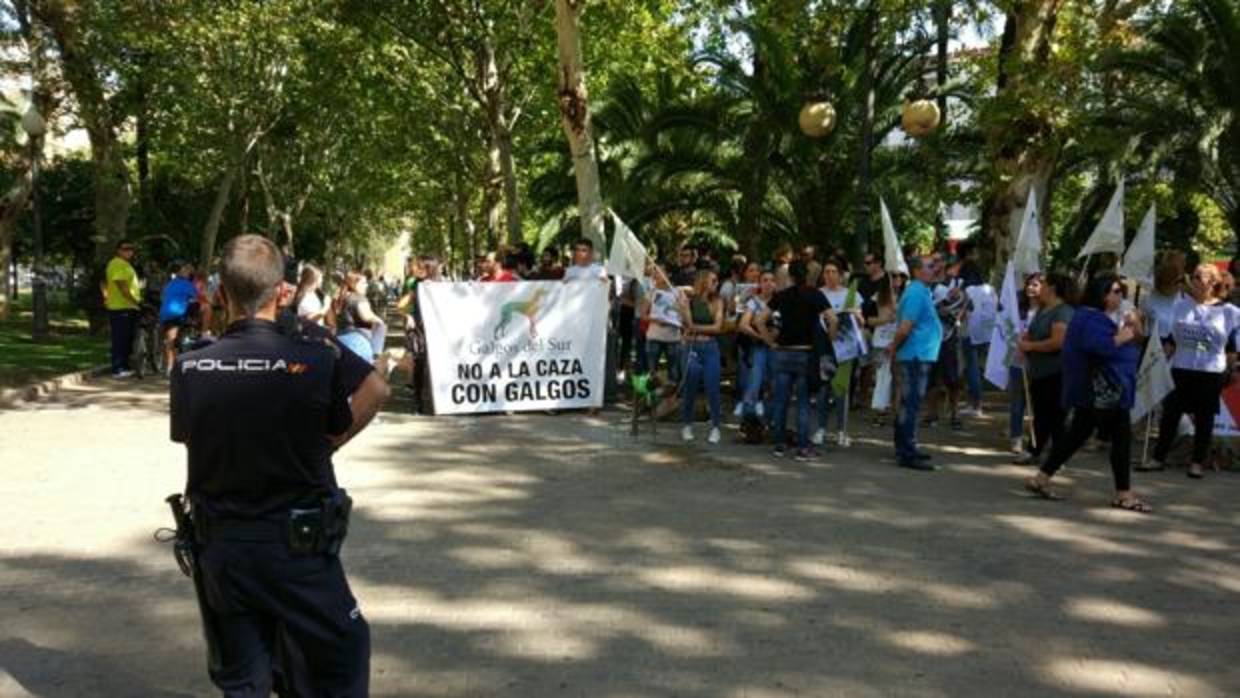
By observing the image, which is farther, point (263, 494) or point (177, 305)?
point (177, 305)

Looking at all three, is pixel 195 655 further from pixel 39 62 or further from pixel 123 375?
pixel 39 62

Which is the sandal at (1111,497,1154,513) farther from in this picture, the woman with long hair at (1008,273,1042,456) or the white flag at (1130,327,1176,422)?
the woman with long hair at (1008,273,1042,456)

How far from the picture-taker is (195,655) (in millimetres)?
4695

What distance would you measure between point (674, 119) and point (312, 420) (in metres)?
18.6

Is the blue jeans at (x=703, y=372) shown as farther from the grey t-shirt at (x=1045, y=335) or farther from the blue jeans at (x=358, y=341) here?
the blue jeans at (x=358, y=341)

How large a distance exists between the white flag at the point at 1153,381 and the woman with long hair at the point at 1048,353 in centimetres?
62

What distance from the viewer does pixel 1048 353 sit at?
882 centimetres

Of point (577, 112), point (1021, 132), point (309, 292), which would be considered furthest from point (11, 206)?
point (1021, 132)

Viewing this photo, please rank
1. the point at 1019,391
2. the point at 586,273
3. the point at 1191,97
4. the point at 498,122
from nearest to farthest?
the point at 1019,391 → the point at 586,273 → the point at 1191,97 → the point at 498,122

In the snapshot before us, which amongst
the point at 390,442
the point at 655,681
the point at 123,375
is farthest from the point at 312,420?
the point at 123,375

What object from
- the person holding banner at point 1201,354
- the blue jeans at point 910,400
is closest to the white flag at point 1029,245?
the person holding banner at point 1201,354

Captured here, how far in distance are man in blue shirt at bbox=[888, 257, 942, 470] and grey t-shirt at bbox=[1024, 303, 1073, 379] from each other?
0.79 metres

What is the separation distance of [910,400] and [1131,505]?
198 centimetres

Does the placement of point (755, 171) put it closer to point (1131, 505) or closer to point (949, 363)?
point (949, 363)
